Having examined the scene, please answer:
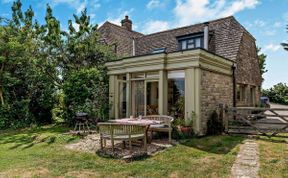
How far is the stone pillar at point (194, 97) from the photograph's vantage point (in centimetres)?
1028

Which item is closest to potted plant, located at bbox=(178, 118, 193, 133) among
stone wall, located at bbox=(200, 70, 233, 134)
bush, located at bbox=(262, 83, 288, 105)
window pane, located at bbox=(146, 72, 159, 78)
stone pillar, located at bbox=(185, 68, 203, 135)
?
stone pillar, located at bbox=(185, 68, 203, 135)

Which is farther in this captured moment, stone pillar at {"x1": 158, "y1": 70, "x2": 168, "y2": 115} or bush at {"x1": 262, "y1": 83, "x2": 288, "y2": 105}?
bush at {"x1": 262, "y1": 83, "x2": 288, "y2": 105}

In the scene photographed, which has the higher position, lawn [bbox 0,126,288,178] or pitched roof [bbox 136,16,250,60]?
pitched roof [bbox 136,16,250,60]

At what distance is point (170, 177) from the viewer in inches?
218

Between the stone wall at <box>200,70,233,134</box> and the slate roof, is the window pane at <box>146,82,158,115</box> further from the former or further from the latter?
the slate roof

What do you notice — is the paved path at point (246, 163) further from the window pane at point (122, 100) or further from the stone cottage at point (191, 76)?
the window pane at point (122, 100)

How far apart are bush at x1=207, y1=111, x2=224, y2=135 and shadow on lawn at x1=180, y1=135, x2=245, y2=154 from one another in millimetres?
1153

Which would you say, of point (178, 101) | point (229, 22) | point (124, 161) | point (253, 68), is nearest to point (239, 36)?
point (229, 22)

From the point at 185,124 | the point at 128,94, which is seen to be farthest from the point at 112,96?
the point at 185,124

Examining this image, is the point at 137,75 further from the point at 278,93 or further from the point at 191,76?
the point at 278,93

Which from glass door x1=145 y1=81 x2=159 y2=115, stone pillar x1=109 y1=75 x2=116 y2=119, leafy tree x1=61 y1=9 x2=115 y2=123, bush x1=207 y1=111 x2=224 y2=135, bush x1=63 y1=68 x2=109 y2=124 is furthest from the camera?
stone pillar x1=109 y1=75 x2=116 y2=119

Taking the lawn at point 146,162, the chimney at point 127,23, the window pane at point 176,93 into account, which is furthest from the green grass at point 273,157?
the chimney at point 127,23

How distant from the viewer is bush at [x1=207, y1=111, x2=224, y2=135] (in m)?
10.8

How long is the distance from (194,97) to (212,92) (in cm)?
147
